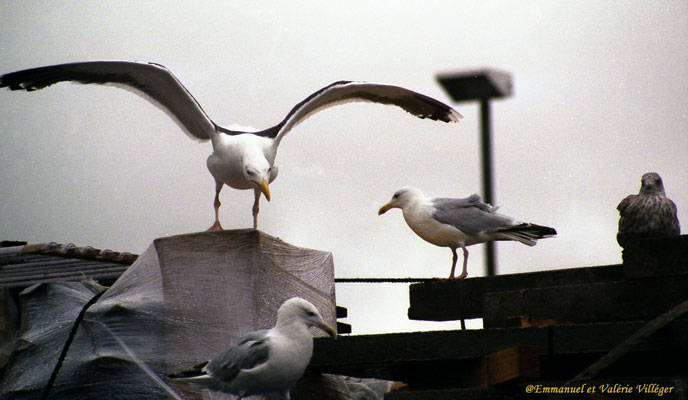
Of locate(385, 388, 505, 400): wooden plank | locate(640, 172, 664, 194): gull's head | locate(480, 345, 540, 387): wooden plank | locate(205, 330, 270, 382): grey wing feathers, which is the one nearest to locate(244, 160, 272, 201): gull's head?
locate(205, 330, 270, 382): grey wing feathers

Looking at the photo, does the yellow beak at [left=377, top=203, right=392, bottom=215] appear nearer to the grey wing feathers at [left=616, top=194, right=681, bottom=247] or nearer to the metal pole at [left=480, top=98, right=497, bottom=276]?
the metal pole at [left=480, top=98, right=497, bottom=276]

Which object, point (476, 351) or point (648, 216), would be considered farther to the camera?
point (648, 216)

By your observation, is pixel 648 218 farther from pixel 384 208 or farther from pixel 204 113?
pixel 204 113

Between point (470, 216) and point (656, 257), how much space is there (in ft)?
8.49

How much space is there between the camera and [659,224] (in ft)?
16.2

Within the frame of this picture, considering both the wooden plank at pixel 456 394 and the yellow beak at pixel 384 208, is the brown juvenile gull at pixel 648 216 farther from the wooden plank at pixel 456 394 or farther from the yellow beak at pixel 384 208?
the yellow beak at pixel 384 208

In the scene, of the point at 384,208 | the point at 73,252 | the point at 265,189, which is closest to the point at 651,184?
the point at 384,208

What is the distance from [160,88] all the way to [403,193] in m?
2.30

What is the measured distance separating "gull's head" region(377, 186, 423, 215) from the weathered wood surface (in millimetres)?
2186

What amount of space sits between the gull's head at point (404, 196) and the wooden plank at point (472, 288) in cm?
175

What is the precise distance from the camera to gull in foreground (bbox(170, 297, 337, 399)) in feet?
14.5

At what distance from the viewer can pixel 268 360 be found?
4434 mm

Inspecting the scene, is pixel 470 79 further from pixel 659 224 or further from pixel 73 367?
pixel 73 367

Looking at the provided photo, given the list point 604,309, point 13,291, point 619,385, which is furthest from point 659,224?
point 13,291
